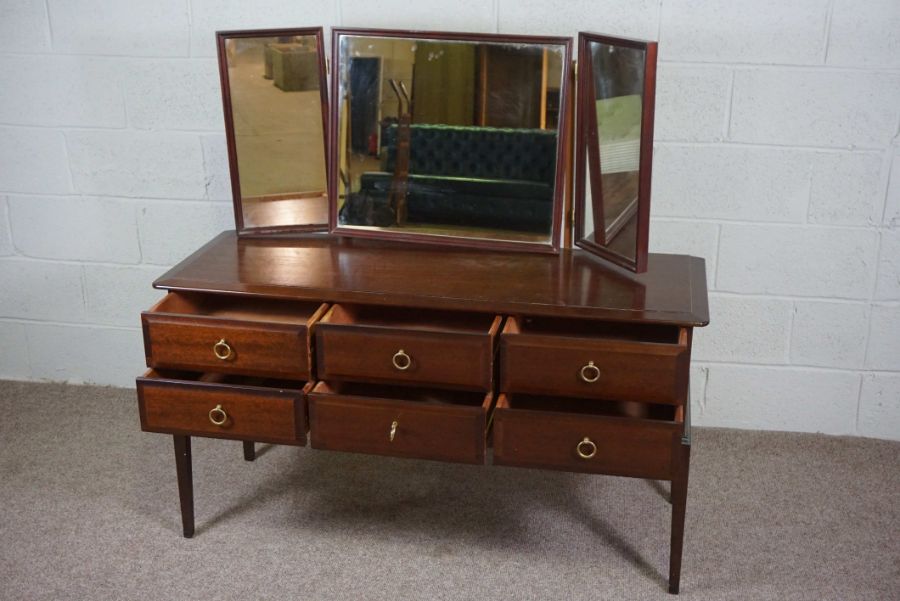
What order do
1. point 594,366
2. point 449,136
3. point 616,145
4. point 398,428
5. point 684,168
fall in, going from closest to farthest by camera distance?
1. point 594,366
2. point 398,428
3. point 616,145
4. point 449,136
5. point 684,168

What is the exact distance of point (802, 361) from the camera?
258 centimetres

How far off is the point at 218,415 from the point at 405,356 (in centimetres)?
42

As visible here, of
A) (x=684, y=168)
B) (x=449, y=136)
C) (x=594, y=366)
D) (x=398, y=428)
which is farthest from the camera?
(x=684, y=168)

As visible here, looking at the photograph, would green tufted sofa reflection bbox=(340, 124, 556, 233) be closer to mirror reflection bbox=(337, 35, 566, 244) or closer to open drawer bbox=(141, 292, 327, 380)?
mirror reflection bbox=(337, 35, 566, 244)

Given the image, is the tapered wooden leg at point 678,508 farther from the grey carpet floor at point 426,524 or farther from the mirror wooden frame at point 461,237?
the mirror wooden frame at point 461,237

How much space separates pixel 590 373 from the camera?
6.23 ft

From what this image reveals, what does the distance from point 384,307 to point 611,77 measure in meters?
0.67

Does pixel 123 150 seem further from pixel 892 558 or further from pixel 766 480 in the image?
pixel 892 558

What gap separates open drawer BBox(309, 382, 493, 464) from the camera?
6.42 ft

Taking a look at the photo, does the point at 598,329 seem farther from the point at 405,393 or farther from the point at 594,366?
the point at 405,393

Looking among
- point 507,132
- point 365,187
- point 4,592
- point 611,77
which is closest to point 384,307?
point 365,187

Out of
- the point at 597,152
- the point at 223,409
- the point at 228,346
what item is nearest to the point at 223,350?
the point at 228,346

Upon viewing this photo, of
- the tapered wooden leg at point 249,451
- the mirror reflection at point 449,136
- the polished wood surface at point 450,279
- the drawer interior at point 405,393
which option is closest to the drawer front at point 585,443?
the drawer interior at point 405,393

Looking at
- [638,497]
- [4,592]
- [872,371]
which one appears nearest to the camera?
[4,592]
